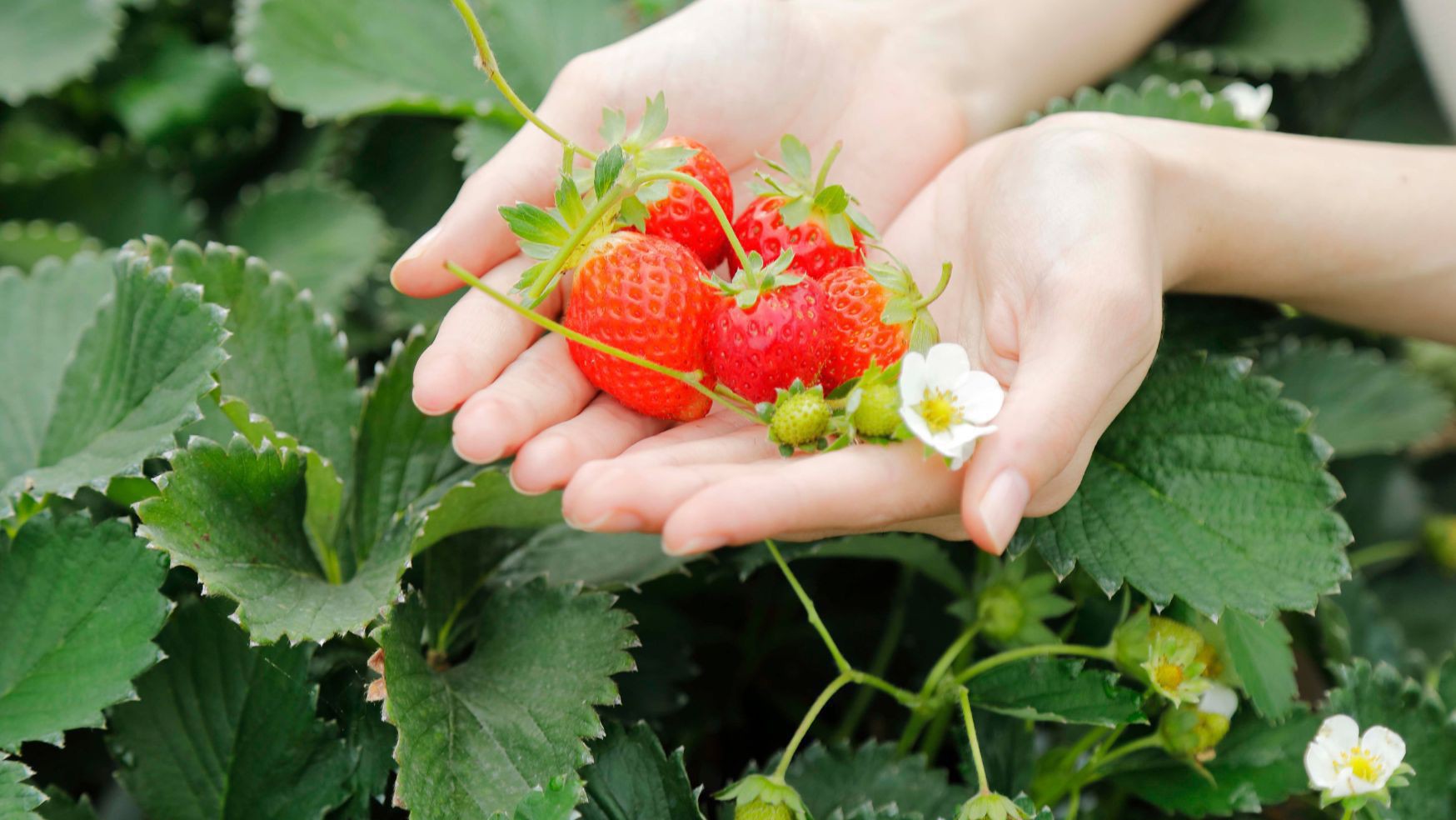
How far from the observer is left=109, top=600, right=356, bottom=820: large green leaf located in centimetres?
89

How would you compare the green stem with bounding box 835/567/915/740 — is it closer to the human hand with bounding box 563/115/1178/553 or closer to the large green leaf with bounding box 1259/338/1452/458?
the human hand with bounding box 563/115/1178/553

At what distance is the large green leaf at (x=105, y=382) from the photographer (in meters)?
0.88

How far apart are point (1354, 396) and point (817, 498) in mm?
939

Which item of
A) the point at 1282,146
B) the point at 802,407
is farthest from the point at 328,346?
the point at 1282,146

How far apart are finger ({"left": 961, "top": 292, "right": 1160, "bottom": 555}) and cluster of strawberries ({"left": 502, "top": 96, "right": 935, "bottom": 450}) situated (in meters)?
0.13

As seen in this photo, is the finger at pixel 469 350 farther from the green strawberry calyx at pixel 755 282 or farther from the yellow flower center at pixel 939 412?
the yellow flower center at pixel 939 412

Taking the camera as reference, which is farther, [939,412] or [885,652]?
[885,652]

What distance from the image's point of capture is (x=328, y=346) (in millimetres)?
1000

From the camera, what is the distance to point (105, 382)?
95 centimetres

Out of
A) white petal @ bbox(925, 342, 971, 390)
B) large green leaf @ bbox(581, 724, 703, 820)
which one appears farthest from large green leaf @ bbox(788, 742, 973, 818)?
white petal @ bbox(925, 342, 971, 390)

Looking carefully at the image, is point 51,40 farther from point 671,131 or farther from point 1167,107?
point 1167,107

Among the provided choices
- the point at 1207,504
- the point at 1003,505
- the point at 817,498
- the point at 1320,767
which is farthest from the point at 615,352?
the point at 1320,767

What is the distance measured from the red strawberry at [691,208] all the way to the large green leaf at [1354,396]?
71 cm

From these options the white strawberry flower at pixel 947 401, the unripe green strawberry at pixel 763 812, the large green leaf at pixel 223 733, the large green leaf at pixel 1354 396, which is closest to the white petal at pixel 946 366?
the white strawberry flower at pixel 947 401
